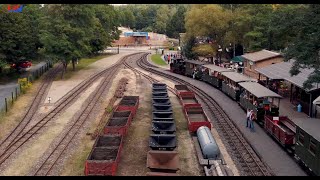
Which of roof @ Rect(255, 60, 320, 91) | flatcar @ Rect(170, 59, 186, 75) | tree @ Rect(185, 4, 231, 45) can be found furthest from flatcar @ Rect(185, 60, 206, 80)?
roof @ Rect(255, 60, 320, 91)

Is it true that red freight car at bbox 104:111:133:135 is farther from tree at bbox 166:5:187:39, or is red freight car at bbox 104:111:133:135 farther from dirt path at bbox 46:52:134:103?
tree at bbox 166:5:187:39

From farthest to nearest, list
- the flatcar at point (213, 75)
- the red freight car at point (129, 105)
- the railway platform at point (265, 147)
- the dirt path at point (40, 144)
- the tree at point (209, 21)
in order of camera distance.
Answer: the tree at point (209, 21), the flatcar at point (213, 75), the red freight car at point (129, 105), the dirt path at point (40, 144), the railway platform at point (265, 147)

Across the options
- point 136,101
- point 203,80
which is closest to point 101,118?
point 136,101

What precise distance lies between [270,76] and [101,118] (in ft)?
50.6

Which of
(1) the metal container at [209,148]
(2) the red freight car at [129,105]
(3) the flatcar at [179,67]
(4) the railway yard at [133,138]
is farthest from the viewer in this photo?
(3) the flatcar at [179,67]

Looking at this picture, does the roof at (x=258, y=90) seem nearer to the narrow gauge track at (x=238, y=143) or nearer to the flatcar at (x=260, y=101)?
the flatcar at (x=260, y=101)

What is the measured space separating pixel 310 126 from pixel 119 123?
12881 mm

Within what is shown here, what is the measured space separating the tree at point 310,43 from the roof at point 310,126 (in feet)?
6.00

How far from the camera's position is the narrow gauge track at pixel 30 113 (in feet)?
82.2

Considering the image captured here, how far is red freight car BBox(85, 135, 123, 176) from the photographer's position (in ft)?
57.9

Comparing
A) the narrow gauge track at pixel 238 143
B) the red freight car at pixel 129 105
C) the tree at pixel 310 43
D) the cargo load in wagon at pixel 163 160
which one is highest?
the tree at pixel 310 43

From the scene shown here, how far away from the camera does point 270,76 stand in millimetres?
34844

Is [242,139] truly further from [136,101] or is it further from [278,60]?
[278,60]

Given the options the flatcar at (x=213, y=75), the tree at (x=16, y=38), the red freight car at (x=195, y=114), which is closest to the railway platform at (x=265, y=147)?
the red freight car at (x=195, y=114)
